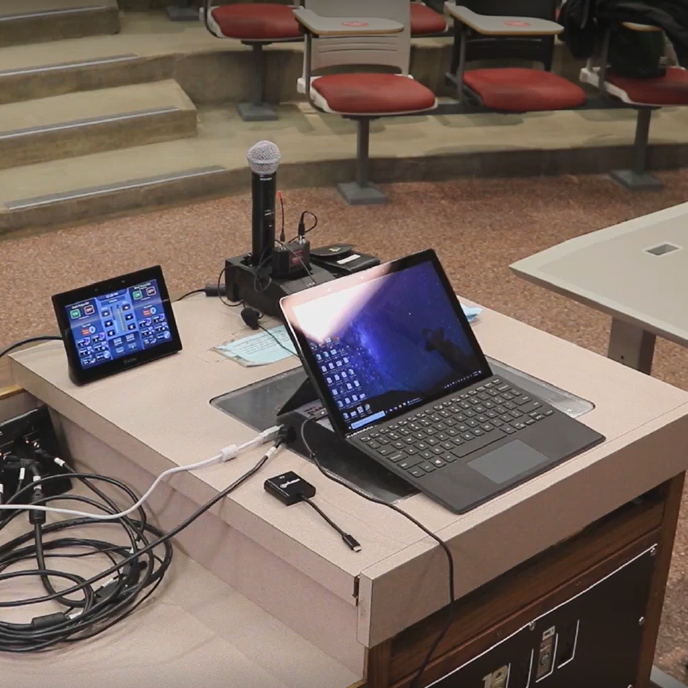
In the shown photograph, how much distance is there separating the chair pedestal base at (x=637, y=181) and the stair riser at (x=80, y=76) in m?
2.01

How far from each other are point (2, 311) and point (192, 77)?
1.94 m

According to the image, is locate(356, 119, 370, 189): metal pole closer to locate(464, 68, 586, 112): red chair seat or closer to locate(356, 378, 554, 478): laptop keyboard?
locate(464, 68, 586, 112): red chair seat

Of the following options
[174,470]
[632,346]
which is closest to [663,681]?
[632,346]

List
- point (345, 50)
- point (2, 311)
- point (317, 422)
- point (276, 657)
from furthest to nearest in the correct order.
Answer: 1. point (345, 50)
2. point (2, 311)
3. point (317, 422)
4. point (276, 657)

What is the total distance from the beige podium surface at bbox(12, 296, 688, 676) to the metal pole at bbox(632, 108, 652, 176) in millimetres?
3141

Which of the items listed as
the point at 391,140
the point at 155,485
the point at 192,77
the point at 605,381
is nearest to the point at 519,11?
the point at 391,140

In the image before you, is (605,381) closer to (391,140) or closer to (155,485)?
(155,485)

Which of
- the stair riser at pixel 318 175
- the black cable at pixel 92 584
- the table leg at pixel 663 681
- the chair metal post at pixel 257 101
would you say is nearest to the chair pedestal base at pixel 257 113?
the chair metal post at pixel 257 101

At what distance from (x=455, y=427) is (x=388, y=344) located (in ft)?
0.47

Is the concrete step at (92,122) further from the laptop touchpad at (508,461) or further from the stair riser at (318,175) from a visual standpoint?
the laptop touchpad at (508,461)

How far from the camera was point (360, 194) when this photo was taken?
14.6 feet

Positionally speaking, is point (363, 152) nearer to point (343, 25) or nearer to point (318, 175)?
point (318, 175)

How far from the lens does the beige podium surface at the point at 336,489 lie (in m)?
1.30

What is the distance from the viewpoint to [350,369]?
1.47 metres
